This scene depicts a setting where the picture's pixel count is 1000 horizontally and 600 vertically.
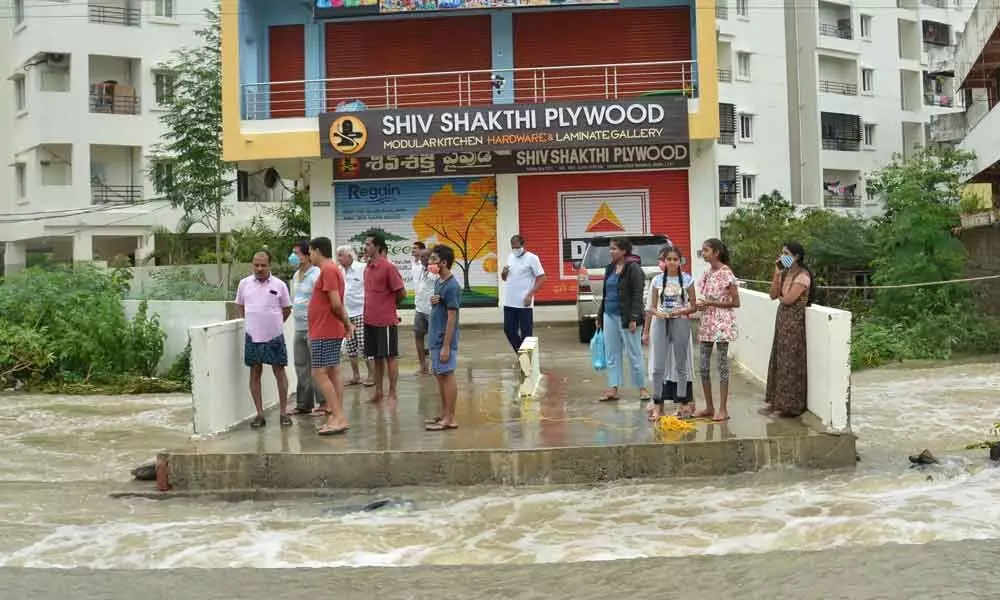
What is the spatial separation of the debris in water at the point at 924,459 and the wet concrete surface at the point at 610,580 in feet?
8.06

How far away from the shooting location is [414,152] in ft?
68.7

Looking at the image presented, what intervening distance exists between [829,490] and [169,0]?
35727mm

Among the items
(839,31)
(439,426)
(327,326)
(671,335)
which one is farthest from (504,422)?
(839,31)

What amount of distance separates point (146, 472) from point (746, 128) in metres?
38.9

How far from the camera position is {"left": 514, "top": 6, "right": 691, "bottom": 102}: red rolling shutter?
2261 cm

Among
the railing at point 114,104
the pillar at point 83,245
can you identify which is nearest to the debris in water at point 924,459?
the pillar at point 83,245

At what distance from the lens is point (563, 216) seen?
22.2 meters

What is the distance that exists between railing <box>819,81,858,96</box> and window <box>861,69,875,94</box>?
3.36ft

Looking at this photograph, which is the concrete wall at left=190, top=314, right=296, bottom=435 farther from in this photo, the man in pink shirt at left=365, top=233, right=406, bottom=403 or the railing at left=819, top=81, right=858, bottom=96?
the railing at left=819, top=81, right=858, bottom=96

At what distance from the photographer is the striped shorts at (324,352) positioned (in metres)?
9.46

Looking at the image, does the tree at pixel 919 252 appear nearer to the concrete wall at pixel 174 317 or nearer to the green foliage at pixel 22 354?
the concrete wall at pixel 174 317

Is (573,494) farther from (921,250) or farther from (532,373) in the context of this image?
(921,250)

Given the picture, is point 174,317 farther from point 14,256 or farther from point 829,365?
point 14,256

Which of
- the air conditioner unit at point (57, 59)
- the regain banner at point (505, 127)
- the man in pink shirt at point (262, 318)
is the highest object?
the air conditioner unit at point (57, 59)
